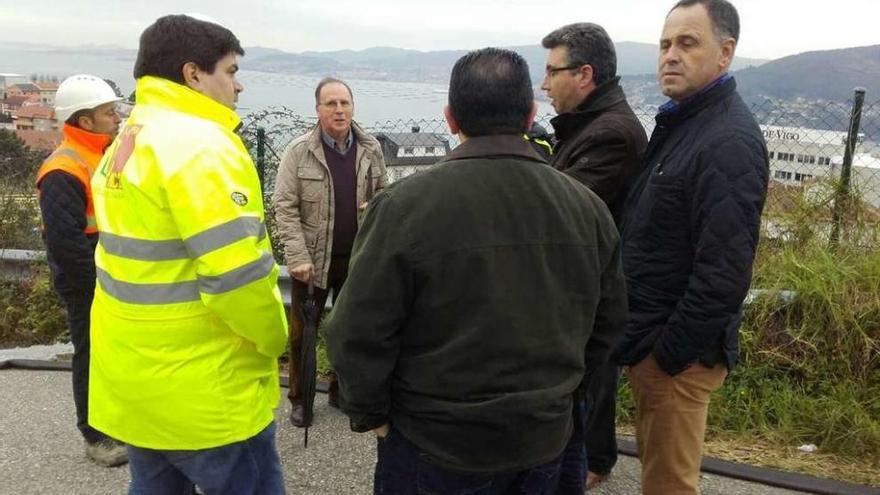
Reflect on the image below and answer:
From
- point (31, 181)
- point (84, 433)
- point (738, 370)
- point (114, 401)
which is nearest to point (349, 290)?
point (114, 401)

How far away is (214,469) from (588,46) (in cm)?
212

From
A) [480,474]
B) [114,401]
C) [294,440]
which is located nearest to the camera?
[480,474]

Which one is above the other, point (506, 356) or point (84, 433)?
point (506, 356)

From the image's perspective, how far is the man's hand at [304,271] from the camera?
351 centimetres

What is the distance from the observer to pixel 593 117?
2.76 m

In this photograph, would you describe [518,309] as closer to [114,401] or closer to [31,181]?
[114,401]

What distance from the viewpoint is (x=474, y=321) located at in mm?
1562

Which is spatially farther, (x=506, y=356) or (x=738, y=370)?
(x=738, y=370)

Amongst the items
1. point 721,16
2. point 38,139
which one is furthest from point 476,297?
point 38,139

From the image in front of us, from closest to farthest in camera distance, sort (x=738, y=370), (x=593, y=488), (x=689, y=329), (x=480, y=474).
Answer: (x=480, y=474) → (x=689, y=329) → (x=593, y=488) → (x=738, y=370)

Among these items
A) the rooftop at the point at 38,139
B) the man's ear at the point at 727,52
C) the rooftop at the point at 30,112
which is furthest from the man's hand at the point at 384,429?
the rooftop at the point at 38,139

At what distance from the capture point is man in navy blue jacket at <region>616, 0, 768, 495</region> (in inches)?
82.4

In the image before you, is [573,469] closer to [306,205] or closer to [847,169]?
[306,205]

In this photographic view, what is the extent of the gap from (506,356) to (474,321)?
0.39 ft
